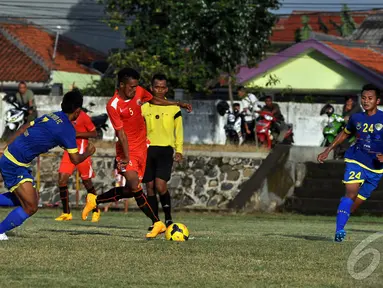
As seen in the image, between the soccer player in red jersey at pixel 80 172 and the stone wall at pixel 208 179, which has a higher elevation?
the soccer player in red jersey at pixel 80 172

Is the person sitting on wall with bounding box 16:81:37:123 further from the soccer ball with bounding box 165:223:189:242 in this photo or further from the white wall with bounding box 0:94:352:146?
the soccer ball with bounding box 165:223:189:242

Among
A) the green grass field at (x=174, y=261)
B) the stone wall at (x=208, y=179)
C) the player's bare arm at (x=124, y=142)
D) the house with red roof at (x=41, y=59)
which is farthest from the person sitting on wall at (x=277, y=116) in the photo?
the house with red roof at (x=41, y=59)

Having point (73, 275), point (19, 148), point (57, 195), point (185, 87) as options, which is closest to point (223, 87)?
point (185, 87)

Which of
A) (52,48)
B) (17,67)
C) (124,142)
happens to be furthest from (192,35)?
(124,142)

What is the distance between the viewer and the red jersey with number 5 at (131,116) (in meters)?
13.5

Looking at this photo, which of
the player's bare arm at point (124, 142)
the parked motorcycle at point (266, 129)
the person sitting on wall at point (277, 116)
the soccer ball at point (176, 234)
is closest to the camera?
the soccer ball at point (176, 234)

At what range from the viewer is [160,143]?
14391 mm

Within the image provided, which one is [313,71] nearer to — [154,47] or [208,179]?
[154,47]

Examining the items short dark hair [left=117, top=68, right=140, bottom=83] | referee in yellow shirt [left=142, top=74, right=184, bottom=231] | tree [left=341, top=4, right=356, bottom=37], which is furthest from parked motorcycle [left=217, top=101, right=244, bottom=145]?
tree [left=341, top=4, right=356, bottom=37]

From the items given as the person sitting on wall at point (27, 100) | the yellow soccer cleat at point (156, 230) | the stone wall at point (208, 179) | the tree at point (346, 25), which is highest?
the tree at point (346, 25)

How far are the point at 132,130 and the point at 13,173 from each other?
2365 mm

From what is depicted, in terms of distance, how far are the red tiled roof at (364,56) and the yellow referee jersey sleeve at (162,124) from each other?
1160 inches

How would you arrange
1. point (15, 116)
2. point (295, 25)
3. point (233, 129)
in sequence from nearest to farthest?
point (15, 116) → point (233, 129) → point (295, 25)

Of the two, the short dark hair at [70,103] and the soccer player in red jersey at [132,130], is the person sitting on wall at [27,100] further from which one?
the short dark hair at [70,103]
